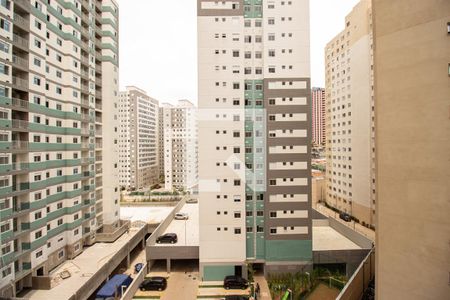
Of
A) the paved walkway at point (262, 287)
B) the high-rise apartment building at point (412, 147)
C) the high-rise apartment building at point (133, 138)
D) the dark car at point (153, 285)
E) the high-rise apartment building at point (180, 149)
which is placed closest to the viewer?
the high-rise apartment building at point (412, 147)

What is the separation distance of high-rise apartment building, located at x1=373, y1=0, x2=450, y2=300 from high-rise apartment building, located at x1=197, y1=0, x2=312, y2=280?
10.0 metres

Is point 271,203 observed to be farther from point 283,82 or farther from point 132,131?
point 132,131

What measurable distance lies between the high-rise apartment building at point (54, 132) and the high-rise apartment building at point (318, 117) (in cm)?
7257

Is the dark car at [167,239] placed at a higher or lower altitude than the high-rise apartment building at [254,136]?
lower

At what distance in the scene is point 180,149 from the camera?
53.1 meters

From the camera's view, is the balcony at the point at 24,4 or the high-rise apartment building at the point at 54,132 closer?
the high-rise apartment building at the point at 54,132

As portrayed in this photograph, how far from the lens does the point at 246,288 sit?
58.3 feet

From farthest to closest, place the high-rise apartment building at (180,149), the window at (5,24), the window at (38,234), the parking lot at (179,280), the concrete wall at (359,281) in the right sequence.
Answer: the high-rise apartment building at (180,149) → the parking lot at (179,280) → the window at (38,234) → the concrete wall at (359,281) → the window at (5,24)

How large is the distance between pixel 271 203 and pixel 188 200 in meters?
18.5

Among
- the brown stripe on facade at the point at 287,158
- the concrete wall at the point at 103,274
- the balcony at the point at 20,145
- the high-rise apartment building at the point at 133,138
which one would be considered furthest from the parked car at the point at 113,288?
the high-rise apartment building at the point at 133,138

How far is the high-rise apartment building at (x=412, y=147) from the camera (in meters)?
7.39

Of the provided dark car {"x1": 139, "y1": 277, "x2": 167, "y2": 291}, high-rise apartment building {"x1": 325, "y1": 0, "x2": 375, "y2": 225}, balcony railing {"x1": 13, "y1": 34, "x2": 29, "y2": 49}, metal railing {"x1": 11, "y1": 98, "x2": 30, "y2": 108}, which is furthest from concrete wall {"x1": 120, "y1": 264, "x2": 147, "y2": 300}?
high-rise apartment building {"x1": 325, "y1": 0, "x2": 375, "y2": 225}

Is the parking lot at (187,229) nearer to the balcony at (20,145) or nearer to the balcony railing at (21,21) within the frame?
the balcony at (20,145)

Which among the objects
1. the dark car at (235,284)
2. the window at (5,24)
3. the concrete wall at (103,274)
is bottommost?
the dark car at (235,284)
